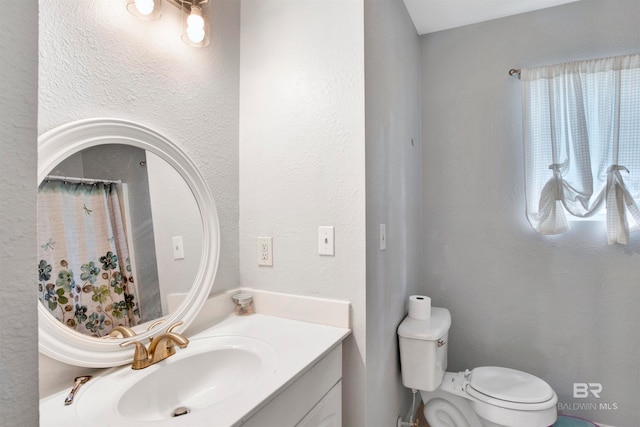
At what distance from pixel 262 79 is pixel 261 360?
3.75ft

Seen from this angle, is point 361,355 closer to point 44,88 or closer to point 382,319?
point 382,319

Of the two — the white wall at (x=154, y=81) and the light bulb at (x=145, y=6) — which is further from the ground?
the light bulb at (x=145, y=6)

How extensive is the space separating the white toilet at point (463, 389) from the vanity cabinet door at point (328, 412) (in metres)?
0.55

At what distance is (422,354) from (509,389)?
0.48m

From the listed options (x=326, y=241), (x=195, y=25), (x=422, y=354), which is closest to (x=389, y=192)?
(x=326, y=241)

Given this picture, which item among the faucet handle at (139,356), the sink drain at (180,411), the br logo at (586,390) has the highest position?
the faucet handle at (139,356)

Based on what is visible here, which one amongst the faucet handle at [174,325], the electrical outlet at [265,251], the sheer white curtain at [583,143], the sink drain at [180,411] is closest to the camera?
the sink drain at [180,411]

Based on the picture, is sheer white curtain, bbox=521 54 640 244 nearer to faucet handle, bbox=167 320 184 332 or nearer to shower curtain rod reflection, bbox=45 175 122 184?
faucet handle, bbox=167 320 184 332

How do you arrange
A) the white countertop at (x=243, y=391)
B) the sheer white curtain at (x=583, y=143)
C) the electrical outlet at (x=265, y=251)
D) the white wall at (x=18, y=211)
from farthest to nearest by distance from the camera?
the sheer white curtain at (x=583, y=143), the electrical outlet at (x=265, y=251), the white countertop at (x=243, y=391), the white wall at (x=18, y=211)

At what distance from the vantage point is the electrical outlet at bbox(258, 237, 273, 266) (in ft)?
4.77

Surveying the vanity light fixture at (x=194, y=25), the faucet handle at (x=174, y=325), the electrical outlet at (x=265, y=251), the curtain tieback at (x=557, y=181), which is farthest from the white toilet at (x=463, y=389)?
the vanity light fixture at (x=194, y=25)

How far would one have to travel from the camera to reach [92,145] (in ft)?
3.09

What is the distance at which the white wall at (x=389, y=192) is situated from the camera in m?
1.33

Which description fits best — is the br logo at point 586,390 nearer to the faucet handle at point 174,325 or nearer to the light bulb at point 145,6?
the faucet handle at point 174,325
